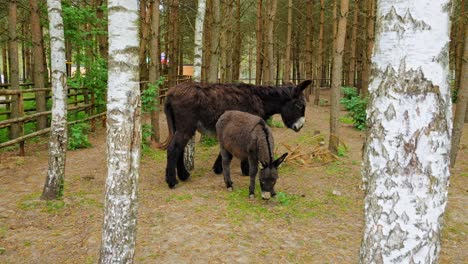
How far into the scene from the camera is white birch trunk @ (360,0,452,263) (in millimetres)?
1550

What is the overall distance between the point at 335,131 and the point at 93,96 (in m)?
8.44

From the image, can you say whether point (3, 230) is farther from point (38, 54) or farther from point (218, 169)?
point (38, 54)

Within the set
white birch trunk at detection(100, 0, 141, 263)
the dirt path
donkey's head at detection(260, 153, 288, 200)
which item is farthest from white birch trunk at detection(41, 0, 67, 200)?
donkey's head at detection(260, 153, 288, 200)

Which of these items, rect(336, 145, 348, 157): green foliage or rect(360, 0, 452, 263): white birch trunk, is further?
rect(336, 145, 348, 157): green foliage

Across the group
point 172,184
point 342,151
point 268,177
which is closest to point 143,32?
point 172,184

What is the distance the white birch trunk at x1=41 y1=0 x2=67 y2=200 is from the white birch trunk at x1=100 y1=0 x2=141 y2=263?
8.54 feet

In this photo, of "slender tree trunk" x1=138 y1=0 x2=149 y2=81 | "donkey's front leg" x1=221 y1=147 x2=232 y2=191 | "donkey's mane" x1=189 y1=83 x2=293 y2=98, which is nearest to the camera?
"donkey's front leg" x1=221 y1=147 x2=232 y2=191

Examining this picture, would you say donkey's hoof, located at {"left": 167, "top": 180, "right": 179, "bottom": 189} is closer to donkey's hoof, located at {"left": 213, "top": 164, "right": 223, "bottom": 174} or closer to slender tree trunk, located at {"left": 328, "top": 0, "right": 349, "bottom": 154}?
donkey's hoof, located at {"left": 213, "top": 164, "right": 223, "bottom": 174}

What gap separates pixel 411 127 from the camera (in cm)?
157

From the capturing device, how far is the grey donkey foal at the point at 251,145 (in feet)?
18.4

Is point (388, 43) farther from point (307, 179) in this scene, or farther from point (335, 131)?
point (335, 131)

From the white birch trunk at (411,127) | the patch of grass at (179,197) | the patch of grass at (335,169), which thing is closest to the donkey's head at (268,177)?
the patch of grass at (179,197)

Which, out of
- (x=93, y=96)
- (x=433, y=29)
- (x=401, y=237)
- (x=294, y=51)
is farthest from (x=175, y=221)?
(x=294, y=51)

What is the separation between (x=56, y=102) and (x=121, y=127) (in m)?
2.75
